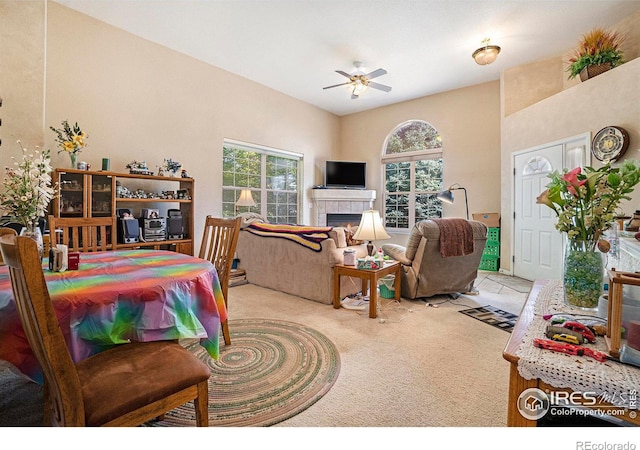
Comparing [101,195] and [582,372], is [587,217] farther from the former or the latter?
[101,195]

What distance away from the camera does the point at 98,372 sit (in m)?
1.04

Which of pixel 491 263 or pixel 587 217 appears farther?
pixel 491 263

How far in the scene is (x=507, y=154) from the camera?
480 centimetres

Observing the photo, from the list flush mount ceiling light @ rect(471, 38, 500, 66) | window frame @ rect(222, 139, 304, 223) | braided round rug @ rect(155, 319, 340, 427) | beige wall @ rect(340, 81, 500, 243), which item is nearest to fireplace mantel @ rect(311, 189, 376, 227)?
window frame @ rect(222, 139, 304, 223)

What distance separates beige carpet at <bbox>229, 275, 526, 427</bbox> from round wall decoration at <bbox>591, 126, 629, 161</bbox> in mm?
1862

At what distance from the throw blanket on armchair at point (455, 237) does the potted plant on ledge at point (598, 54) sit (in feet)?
7.81

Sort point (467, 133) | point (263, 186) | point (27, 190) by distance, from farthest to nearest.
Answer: point (263, 186), point (467, 133), point (27, 190)

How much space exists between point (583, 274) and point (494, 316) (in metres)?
2.06

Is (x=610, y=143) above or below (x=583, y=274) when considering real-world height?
above

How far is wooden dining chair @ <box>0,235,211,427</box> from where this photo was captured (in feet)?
2.67

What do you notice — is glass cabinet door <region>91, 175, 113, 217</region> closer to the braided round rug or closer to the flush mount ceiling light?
the braided round rug

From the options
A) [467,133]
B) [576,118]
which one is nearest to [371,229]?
[576,118]

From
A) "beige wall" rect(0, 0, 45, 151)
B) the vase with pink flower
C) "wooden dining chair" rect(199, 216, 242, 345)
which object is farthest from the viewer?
"beige wall" rect(0, 0, 45, 151)
